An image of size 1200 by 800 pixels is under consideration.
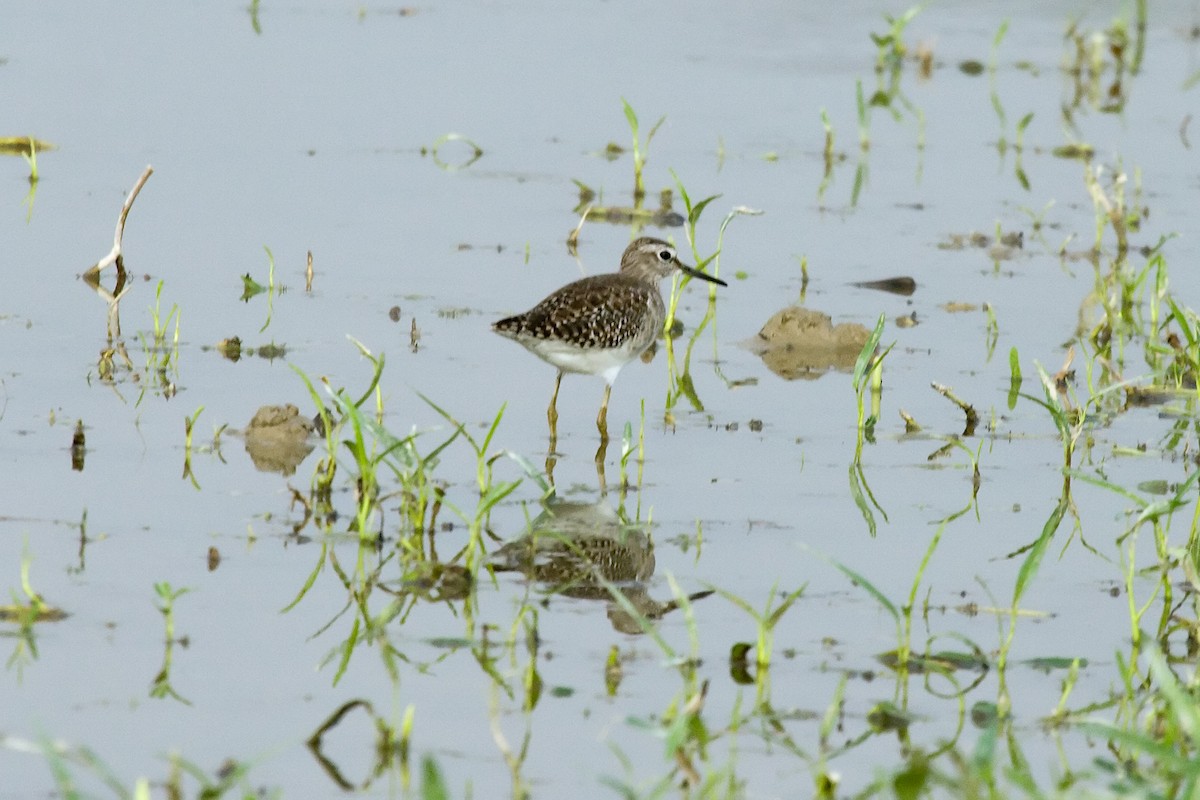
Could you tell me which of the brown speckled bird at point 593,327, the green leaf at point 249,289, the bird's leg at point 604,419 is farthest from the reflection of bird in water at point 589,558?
the green leaf at point 249,289

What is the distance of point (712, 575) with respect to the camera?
7.04m

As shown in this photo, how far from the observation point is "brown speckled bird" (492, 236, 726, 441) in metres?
8.98

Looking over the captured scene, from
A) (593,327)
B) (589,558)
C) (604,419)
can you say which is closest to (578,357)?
(593,327)

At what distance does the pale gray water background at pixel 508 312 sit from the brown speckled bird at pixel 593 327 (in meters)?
0.26

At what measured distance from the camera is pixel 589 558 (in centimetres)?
709

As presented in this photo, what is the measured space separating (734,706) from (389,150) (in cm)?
888

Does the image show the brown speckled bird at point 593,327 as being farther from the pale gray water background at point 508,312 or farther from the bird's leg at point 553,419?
the pale gray water background at point 508,312

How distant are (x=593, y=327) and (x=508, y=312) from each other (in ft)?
5.30

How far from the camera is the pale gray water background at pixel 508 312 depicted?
5.82 meters

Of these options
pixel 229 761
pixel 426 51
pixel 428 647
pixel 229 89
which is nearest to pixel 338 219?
pixel 229 89

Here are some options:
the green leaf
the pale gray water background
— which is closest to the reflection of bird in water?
the pale gray water background

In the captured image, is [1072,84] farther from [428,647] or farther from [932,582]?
[428,647]

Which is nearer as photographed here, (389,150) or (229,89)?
(389,150)

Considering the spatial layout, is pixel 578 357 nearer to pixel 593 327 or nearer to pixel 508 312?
pixel 593 327
